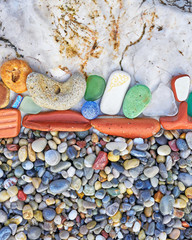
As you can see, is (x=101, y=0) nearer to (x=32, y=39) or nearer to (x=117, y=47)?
(x=117, y=47)

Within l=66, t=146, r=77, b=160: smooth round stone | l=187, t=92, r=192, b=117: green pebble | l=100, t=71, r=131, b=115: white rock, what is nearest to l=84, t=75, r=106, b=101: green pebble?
l=100, t=71, r=131, b=115: white rock

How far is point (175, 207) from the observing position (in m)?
1.88

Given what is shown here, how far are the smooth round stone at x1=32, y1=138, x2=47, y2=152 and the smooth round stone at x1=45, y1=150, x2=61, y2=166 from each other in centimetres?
5

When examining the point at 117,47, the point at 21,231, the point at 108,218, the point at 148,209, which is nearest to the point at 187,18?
the point at 117,47

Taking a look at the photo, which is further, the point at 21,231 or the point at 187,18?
the point at 21,231

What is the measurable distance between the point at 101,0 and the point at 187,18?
2.00 feet

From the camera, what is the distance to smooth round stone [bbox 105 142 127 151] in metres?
1.83

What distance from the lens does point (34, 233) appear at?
6.04 feet

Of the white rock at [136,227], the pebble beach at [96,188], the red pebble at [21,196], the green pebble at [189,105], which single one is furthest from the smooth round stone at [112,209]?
the green pebble at [189,105]

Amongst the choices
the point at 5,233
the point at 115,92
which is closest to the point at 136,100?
the point at 115,92

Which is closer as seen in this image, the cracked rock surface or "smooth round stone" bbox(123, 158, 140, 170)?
the cracked rock surface

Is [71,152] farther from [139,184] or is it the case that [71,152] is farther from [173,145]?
[173,145]

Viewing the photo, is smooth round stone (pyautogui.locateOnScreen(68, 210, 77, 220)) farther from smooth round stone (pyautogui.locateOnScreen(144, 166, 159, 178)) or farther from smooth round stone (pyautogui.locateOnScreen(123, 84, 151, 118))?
smooth round stone (pyautogui.locateOnScreen(123, 84, 151, 118))

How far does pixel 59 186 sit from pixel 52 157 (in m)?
0.22
